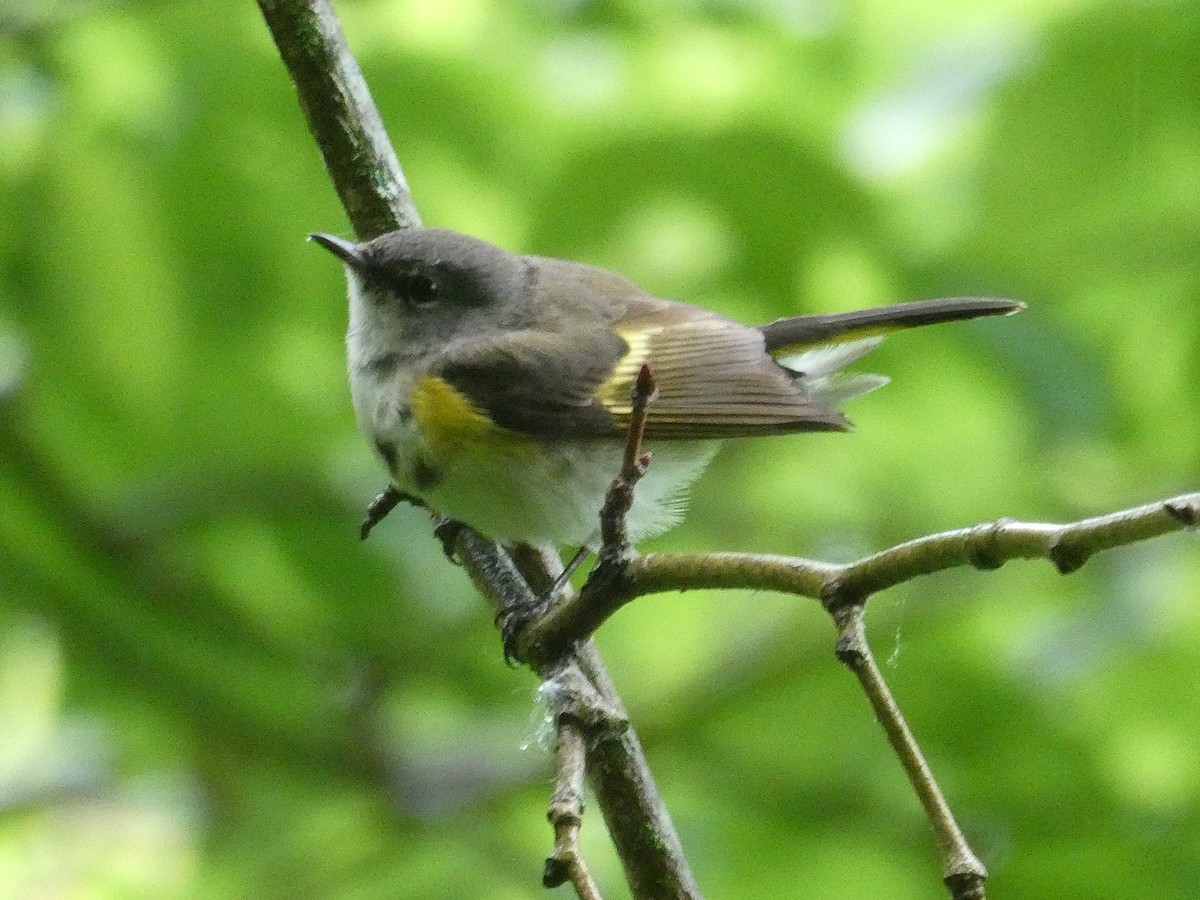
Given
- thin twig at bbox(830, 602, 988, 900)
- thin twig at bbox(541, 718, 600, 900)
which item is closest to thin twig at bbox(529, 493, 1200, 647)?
thin twig at bbox(830, 602, 988, 900)

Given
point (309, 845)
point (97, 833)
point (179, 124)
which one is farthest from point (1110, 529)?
point (97, 833)

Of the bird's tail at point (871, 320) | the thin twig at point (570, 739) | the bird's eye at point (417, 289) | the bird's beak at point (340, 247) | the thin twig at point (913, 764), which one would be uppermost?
the bird's eye at point (417, 289)

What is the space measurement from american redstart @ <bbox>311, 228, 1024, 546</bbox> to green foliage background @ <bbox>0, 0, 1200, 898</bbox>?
0.12 m

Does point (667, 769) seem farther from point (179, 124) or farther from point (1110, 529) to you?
point (1110, 529)

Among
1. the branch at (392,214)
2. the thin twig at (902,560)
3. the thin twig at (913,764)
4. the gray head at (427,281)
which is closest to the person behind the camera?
the thin twig at (902,560)

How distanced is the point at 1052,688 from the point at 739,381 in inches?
37.7

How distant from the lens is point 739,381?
302 cm

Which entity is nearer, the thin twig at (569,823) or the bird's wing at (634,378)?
the thin twig at (569,823)

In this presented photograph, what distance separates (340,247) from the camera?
2.83m

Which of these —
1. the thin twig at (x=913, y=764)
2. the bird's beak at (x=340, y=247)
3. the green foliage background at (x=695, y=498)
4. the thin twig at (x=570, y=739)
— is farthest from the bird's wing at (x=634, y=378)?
the thin twig at (x=913, y=764)

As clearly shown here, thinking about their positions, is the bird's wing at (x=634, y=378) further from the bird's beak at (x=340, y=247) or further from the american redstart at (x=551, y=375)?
the bird's beak at (x=340, y=247)

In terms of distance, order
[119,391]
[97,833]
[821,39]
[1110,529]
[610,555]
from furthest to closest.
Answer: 1. [97,833]
2. [821,39]
3. [119,391]
4. [610,555]
5. [1110,529]

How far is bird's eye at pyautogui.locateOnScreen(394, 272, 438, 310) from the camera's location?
302 centimetres

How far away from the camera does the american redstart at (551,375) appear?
2758mm
